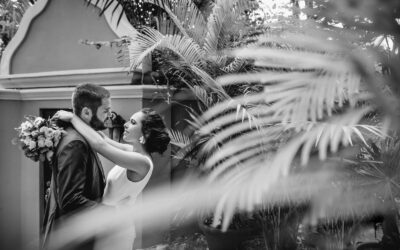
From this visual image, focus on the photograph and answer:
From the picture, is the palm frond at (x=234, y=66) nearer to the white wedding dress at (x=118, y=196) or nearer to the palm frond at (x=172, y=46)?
the palm frond at (x=172, y=46)

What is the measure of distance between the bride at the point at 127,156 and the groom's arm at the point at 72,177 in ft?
0.46

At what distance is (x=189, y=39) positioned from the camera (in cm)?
448

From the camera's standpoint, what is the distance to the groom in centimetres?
269

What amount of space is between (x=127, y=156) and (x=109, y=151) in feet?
0.40

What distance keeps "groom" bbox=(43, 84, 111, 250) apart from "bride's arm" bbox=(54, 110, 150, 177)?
0.15 ft

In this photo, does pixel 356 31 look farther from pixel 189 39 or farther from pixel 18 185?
pixel 18 185

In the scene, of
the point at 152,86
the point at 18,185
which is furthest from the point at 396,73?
the point at 18,185

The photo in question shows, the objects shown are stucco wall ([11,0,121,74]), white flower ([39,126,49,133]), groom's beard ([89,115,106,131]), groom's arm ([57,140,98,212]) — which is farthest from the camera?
stucco wall ([11,0,121,74])

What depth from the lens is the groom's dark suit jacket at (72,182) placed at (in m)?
2.68

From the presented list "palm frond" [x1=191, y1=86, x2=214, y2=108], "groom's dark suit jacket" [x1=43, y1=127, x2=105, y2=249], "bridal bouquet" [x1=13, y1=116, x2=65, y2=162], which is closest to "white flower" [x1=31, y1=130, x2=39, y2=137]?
"bridal bouquet" [x1=13, y1=116, x2=65, y2=162]

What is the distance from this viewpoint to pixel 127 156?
9.36 feet

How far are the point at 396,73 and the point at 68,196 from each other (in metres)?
2.35

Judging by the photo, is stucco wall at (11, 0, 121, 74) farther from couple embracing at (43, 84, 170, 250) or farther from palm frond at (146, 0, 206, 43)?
couple embracing at (43, 84, 170, 250)

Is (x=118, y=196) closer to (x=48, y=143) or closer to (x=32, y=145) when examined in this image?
(x=48, y=143)
